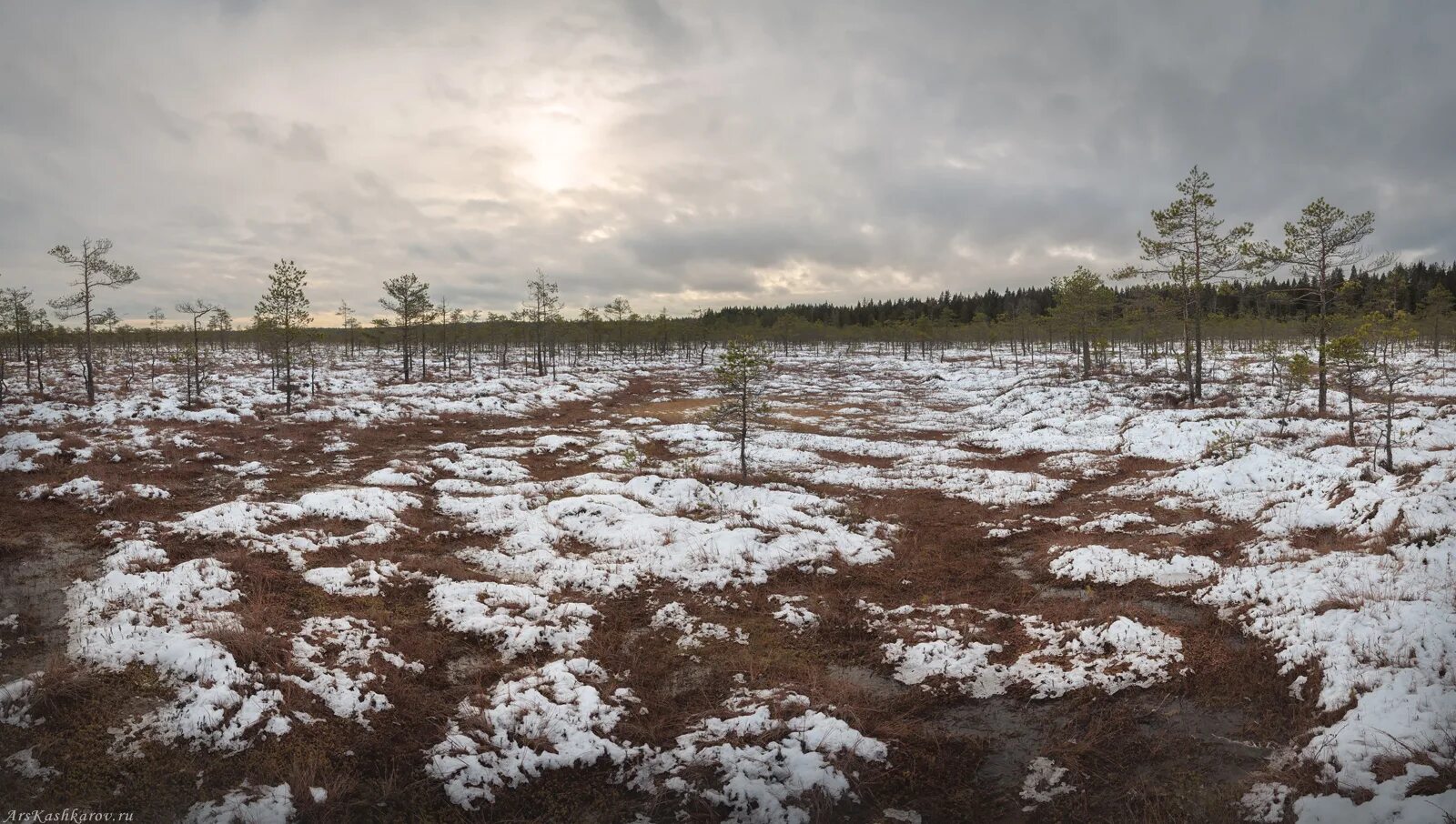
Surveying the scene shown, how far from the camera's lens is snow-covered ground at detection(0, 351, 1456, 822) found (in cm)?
620

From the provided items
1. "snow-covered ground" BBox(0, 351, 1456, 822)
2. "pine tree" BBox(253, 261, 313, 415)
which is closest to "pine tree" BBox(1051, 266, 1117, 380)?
"snow-covered ground" BBox(0, 351, 1456, 822)

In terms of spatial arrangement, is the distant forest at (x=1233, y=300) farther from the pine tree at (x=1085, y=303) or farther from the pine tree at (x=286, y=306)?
the pine tree at (x=286, y=306)

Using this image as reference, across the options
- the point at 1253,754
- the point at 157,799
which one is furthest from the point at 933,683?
the point at 157,799

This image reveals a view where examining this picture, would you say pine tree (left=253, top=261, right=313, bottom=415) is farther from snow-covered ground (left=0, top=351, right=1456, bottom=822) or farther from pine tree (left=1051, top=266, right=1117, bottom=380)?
pine tree (left=1051, top=266, right=1117, bottom=380)

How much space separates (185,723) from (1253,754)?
11.8 metres

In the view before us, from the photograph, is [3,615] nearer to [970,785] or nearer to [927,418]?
[970,785]

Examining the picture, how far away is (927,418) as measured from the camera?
3797cm

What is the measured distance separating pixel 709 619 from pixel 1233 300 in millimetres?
163132

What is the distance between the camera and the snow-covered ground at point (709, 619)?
20.3ft

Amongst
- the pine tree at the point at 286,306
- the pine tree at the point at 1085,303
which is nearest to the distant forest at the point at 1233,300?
the pine tree at the point at 1085,303

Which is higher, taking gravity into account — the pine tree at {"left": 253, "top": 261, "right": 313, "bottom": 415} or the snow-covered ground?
the pine tree at {"left": 253, "top": 261, "right": 313, "bottom": 415}

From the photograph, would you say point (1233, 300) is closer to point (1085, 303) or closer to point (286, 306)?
point (1085, 303)

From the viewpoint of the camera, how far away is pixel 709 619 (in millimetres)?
10445

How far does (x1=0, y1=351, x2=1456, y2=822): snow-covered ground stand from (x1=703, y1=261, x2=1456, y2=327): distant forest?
11.5 m
